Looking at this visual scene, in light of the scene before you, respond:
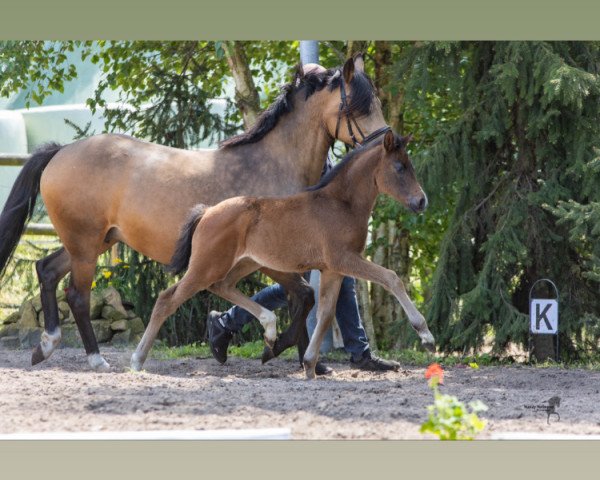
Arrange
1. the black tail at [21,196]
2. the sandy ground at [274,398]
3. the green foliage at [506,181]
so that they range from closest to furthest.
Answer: the sandy ground at [274,398] → the black tail at [21,196] → the green foliage at [506,181]

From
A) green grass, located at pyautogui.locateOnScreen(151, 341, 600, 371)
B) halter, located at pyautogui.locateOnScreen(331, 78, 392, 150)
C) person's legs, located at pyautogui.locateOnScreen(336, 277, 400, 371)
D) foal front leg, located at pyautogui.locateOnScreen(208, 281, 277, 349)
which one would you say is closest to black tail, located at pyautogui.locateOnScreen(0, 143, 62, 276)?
green grass, located at pyautogui.locateOnScreen(151, 341, 600, 371)

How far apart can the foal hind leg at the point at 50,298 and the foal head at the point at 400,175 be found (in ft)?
8.93

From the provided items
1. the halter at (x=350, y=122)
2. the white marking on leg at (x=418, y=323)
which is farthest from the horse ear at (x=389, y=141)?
the white marking on leg at (x=418, y=323)

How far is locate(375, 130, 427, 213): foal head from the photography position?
704 cm

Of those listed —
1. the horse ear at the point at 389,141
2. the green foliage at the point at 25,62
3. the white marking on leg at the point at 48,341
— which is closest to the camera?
the horse ear at the point at 389,141

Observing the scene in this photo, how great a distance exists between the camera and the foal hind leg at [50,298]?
8.10 meters

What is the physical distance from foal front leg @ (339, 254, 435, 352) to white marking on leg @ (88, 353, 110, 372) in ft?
6.75

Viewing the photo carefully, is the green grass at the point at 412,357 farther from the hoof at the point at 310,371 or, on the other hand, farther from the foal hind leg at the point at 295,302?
the hoof at the point at 310,371

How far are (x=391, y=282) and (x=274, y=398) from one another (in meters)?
1.18

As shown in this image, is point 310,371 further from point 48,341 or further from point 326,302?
point 48,341

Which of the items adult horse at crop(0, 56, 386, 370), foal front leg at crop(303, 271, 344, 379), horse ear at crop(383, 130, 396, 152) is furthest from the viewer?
adult horse at crop(0, 56, 386, 370)

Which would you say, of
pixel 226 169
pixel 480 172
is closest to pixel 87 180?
pixel 226 169

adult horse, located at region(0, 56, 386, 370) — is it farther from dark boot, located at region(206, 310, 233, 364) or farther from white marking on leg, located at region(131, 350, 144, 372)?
dark boot, located at region(206, 310, 233, 364)
